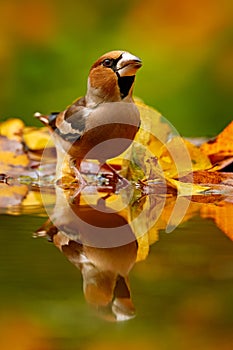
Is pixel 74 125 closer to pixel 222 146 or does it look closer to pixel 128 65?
pixel 128 65

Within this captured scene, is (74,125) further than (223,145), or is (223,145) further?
(223,145)

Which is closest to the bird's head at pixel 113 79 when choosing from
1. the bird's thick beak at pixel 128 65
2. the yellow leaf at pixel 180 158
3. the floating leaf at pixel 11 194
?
the bird's thick beak at pixel 128 65

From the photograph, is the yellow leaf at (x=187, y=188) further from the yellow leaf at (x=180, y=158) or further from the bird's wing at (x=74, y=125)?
the bird's wing at (x=74, y=125)

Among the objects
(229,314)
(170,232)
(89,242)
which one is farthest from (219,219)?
(229,314)

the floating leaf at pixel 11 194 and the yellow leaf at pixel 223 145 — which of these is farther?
the yellow leaf at pixel 223 145

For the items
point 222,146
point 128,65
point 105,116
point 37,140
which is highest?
point 128,65

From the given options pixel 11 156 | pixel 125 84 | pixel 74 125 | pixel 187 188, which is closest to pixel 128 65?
pixel 125 84

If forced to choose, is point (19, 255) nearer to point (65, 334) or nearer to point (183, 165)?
point (65, 334)
